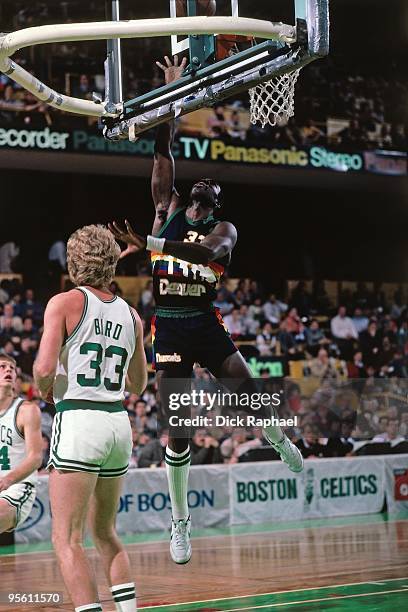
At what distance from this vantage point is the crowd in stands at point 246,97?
18.0 meters

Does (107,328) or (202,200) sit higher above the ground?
(202,200)

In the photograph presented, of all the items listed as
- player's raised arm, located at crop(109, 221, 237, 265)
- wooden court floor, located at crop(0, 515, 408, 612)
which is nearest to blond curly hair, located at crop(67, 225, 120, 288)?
player's raised arm, located at crop(109, 221, 237, 265)

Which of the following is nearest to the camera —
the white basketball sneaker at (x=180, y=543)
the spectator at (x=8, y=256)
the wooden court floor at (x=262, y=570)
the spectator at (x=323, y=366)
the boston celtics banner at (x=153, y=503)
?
the white basketball sneaker at (x=180, y=543)

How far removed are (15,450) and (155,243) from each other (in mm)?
2497

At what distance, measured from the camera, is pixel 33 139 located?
17.1 metres

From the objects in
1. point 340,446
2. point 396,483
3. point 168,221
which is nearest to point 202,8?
point 168,221

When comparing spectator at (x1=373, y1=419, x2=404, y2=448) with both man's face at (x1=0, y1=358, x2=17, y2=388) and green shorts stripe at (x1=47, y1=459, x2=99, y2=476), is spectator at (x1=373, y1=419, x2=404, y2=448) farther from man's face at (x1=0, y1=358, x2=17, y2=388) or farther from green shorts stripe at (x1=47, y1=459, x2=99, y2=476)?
green shorts stripe at (x1=47, y1=459, x2=99, y2=476)

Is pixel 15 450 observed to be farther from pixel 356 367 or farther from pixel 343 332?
pixel 343 332

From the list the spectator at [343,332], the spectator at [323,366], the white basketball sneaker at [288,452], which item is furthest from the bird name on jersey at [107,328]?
the spectator at [343,332]

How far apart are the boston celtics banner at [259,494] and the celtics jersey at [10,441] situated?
4.79m

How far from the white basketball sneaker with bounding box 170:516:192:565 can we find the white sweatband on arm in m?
2.08

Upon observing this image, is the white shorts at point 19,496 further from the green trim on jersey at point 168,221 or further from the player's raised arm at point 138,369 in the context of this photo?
the player's raised arm at point 138,369

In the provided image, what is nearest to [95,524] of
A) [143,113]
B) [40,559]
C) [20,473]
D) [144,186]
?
[20,473]

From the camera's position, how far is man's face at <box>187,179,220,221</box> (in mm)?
7613
